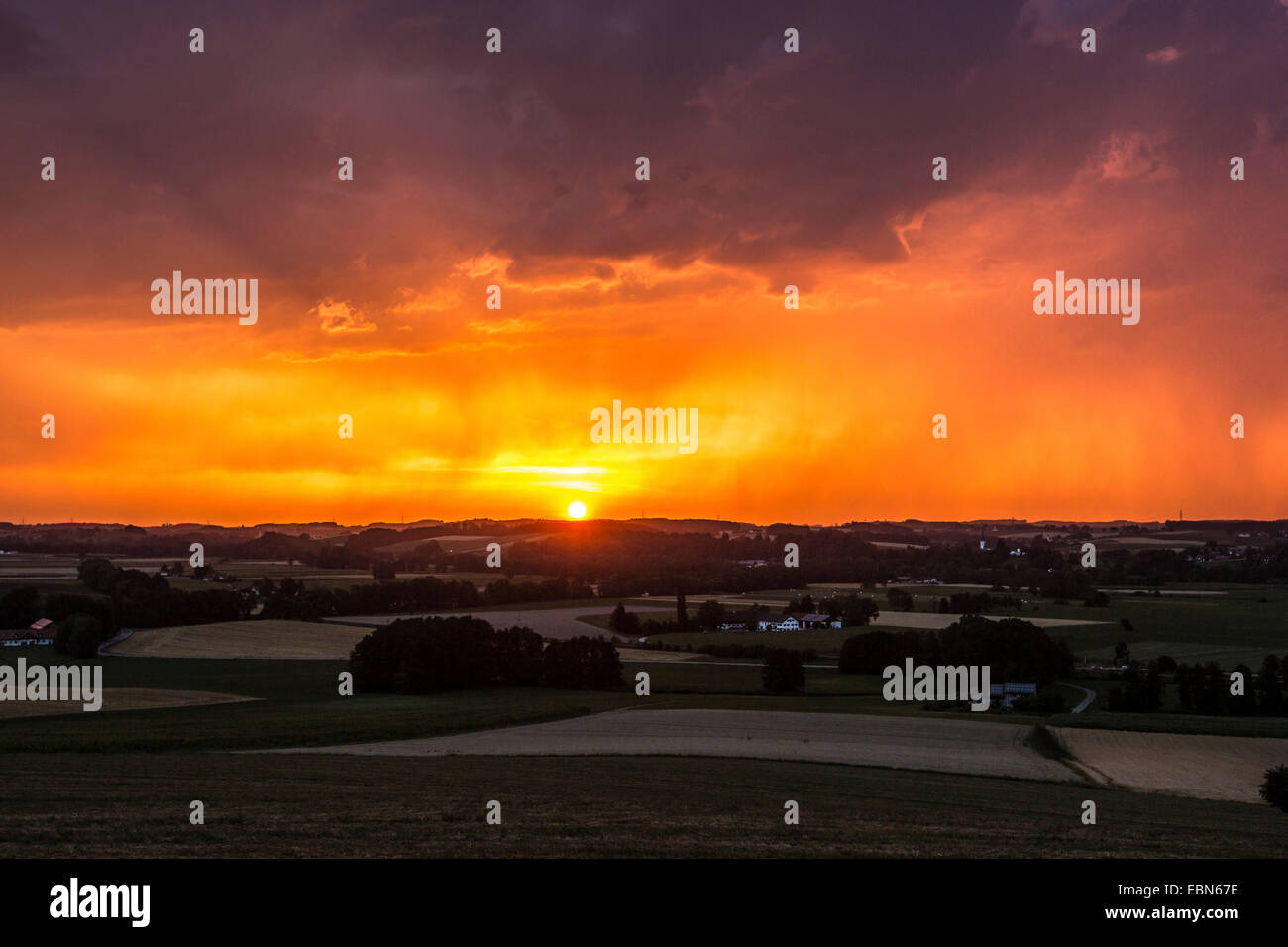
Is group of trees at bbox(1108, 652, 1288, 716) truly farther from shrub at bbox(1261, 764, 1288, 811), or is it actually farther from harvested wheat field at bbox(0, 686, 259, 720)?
harvested wheat field at bbox(0, 686, 259, 720)

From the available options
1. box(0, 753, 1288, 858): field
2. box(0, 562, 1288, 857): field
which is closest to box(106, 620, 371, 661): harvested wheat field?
box(0, 562, 1288, 857): field

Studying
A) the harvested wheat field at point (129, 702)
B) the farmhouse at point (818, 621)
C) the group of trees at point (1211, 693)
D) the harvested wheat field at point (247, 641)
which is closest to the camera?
the harvested wheat field at point (129, 702)

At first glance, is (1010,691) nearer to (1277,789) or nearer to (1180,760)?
(1180,760)

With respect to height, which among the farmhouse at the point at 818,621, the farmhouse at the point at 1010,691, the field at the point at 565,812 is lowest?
the farmhouse at the point at 1010,691

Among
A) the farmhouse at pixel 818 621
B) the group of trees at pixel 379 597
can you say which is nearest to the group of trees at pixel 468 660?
the group of trees at pixel 379 597

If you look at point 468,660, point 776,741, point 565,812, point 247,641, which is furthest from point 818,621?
point 565,812

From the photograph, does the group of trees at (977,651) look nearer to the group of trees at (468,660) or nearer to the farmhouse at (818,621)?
the group of trees at (468,660)
